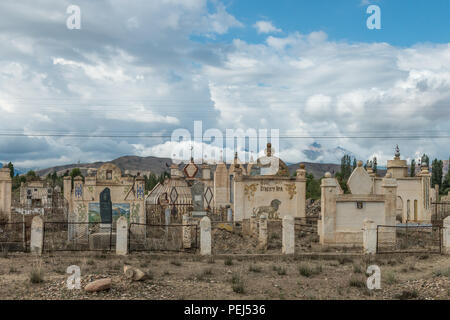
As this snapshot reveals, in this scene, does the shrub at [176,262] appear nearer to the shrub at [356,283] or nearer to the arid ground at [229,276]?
the arid ground at [229,276]

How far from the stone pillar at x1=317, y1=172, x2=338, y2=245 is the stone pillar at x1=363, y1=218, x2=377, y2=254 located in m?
2.60

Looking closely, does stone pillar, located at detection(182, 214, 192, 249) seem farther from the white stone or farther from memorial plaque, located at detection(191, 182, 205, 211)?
the white stone

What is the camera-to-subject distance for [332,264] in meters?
15.9

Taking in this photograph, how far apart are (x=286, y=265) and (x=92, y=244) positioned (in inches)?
307

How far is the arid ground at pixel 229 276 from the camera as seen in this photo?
11.1 m

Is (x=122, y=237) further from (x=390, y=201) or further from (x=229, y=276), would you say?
(x=390, y=201)

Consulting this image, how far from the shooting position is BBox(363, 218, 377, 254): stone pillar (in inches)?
681

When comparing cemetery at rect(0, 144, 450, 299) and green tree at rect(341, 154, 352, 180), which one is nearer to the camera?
cemetery at rect(0, 144, 450, 299)

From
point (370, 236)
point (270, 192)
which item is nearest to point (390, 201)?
point (370, 236)

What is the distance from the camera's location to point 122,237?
1669 cm

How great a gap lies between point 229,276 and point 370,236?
6.64 meters

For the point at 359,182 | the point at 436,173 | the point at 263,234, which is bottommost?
the point at 263,234

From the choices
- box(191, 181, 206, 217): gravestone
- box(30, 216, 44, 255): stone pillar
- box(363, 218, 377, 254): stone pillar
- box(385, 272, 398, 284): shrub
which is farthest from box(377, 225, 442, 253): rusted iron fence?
box(30, 216, 44, 255): stone pillar
